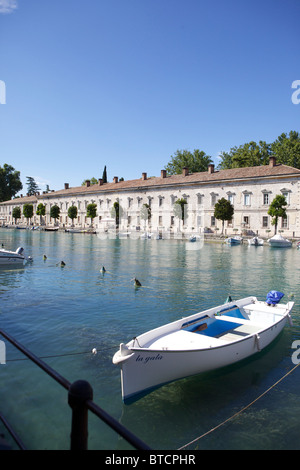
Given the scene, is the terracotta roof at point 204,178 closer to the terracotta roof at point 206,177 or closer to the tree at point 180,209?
the terracotta roof at point 206,177

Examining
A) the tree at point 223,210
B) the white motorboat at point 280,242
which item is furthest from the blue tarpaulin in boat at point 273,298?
the tree at point 223,210

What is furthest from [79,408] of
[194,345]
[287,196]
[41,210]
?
[41,210]

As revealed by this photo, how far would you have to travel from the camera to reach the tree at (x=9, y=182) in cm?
10806

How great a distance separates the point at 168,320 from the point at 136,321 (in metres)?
1.07

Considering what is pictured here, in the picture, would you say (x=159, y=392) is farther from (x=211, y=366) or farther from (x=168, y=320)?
(x=168, y=320)

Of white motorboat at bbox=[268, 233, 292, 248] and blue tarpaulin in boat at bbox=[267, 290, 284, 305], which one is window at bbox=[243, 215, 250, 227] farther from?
blue tarpaulin in boat at bbox=[267, 290, 284, 305]

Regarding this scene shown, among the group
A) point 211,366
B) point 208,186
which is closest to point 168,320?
point 211,366

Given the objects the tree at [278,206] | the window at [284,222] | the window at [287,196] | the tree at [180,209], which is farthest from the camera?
the tree at [180,209]

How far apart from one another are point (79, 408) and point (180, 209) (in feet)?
197

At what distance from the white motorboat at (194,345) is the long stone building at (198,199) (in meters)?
45.3

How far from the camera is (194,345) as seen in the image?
6992 mm

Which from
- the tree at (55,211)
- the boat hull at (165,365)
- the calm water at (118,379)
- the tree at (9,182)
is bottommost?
the calm water at (118,379)

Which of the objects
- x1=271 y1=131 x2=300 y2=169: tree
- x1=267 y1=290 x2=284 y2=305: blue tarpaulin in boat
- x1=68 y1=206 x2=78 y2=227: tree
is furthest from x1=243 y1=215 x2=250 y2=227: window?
x1=267 y1=290 x2=284 y2=305: blue tarpaulin in boat
